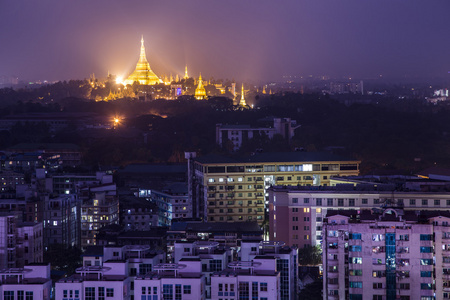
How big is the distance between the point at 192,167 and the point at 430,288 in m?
7.59

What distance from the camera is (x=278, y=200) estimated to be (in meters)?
13.2

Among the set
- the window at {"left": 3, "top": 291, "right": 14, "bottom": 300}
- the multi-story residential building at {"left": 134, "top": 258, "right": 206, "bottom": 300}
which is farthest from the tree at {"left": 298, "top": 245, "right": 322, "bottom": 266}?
the window at {"left": 3, "top": 291, "right": 14, "bottom": 300}

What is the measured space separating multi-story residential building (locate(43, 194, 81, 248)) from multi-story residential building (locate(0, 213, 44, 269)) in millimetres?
1766

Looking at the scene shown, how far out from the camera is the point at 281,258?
371 inches

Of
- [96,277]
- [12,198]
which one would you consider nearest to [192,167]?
[12,198]

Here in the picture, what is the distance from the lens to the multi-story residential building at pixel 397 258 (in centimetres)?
965

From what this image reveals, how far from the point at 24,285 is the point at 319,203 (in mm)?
5446

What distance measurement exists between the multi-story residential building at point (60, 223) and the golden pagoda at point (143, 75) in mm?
30858

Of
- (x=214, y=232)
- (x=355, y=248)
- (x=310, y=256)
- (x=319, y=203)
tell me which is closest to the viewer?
(x=355, y=248)

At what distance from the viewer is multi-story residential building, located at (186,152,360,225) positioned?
15.8 m

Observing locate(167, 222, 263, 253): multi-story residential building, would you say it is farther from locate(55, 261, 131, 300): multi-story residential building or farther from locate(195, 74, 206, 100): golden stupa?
locate(195, 74, 206, 100): golden stupa

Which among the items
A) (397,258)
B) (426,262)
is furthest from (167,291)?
(426,262)

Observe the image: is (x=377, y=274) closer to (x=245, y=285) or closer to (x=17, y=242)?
(x=245, y=285)

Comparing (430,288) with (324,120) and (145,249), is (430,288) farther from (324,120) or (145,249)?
(324,120)
